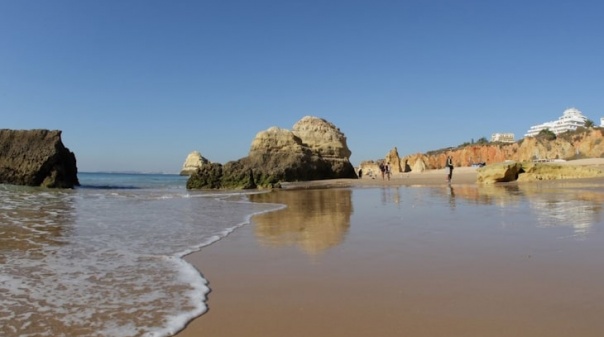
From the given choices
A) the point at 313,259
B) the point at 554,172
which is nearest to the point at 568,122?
the point at 554,172

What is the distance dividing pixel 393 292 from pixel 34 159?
30179mm

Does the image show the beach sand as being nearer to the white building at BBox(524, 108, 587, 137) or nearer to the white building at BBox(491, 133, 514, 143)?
the white building at BBox(524, 108, 587, 137)

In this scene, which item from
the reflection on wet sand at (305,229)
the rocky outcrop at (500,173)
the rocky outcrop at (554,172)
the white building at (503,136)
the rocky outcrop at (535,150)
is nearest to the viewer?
the reflection on wet sand at (305,229)

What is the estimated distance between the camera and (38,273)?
4652mm

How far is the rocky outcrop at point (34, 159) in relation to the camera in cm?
2698

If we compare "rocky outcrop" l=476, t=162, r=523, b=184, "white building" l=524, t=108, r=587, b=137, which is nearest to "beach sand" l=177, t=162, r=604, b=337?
"rocky outcrop" l=476, t=162, r=523, b=184

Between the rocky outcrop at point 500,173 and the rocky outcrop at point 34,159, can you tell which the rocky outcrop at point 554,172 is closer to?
the rocky outcrop at point 500,173

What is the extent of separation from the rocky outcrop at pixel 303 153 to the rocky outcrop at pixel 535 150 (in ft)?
68.6

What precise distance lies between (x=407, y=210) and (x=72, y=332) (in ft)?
26.4

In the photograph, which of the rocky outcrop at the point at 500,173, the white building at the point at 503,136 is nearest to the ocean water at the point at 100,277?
the rocky outcrop at the point at 500,173

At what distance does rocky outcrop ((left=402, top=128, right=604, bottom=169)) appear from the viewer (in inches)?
1929

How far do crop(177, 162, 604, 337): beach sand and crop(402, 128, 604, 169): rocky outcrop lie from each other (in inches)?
1913

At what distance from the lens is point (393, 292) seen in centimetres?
362

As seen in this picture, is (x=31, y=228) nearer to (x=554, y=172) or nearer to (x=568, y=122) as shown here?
(x=554, y=172)
